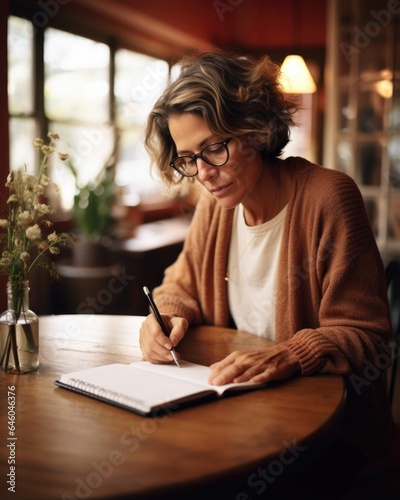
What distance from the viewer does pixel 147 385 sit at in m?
1.23

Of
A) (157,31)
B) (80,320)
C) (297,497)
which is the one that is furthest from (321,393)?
(157,31)

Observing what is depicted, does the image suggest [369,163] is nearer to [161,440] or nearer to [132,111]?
[132,111]

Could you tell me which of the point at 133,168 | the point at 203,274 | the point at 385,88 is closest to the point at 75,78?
the point at 133,168

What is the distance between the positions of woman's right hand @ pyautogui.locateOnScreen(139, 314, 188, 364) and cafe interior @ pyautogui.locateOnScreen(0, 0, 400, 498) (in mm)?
2068

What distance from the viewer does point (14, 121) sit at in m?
4.23

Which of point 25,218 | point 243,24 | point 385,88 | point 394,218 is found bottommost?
point 394,218

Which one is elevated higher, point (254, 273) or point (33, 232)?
point (33, 232)

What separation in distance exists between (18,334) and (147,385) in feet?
1.08

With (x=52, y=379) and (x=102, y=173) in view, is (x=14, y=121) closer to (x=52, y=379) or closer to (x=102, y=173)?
(x=102, y=173)

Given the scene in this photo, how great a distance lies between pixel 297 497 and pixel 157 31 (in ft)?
16.9

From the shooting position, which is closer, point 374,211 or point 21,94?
point 21,94

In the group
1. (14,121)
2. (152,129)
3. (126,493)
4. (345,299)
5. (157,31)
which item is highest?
(157,31)

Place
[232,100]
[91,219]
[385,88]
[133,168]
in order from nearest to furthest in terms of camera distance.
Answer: [232,100]
[91,219]
[385,88]
[133,168]

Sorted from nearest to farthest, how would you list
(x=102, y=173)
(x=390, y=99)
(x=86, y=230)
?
(x=86, y=230) → (x=390, y=99) → (x=102, y=173)
